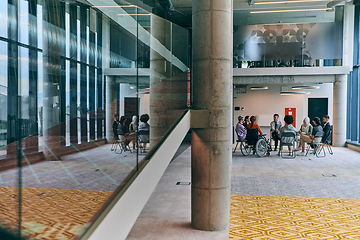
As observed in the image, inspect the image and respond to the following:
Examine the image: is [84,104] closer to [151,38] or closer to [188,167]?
[151,38]

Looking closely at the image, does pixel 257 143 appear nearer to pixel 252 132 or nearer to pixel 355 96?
pixel 252 132

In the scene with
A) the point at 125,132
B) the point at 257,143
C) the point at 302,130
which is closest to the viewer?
the point at 125,132

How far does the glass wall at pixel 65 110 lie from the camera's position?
810 millimetres

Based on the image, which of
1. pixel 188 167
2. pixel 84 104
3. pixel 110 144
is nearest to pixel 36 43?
pixel 84 104

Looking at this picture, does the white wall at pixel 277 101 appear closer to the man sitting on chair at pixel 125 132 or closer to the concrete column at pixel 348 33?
the concrete column at pixel 348 33

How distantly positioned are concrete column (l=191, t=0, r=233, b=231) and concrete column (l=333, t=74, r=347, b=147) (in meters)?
12.5

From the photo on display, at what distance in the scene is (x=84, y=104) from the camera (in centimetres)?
129

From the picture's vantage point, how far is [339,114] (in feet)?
52.1

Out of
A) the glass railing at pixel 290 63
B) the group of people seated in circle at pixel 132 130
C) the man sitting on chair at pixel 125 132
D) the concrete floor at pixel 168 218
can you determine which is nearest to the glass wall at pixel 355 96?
the glass railing at pixel 290 63

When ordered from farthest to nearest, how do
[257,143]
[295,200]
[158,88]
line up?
[257,143]
[295,200]
[158,88]

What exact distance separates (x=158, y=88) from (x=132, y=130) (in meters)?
1.04

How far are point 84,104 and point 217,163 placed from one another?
4.49 metres

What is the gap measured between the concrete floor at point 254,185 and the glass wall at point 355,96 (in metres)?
3.91

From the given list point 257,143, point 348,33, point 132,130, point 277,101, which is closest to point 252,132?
point 257,143
